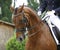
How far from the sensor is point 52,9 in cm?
1046

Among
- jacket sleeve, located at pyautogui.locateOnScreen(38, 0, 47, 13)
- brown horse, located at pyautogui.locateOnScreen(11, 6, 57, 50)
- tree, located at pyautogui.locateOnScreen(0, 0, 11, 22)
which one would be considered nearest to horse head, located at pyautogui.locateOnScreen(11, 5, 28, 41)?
brown horse, located at pyautogui.locateOnScreen(11, 6, 57, 50)

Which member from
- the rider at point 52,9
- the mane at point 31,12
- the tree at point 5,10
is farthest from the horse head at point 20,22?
the tree at point 5,10

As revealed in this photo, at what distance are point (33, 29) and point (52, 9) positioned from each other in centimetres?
121

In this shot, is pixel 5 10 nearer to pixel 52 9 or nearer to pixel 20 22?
pixel 52 9

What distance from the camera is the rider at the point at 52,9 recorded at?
997cm

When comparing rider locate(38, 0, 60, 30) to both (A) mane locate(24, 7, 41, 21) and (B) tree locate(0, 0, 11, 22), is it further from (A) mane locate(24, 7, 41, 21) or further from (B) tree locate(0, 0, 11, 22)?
(B) tree locate(0, 0, 11, 22)

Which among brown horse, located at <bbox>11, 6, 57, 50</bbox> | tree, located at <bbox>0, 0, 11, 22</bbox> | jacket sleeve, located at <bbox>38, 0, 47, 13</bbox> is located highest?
tree, located at <bbox>0, 0, 11, 22</bbox>

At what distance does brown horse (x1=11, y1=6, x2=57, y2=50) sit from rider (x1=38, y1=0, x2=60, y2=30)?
321mm

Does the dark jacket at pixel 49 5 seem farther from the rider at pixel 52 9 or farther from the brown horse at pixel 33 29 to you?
the brown horse at pixel 33 29

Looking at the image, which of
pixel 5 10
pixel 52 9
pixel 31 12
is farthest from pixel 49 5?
pixel 5 10

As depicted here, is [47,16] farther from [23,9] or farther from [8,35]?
[8,35]

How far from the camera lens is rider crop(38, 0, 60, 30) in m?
9.97

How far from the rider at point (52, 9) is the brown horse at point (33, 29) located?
321mm

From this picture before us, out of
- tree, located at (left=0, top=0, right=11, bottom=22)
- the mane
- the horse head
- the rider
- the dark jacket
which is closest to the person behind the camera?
the horse head
